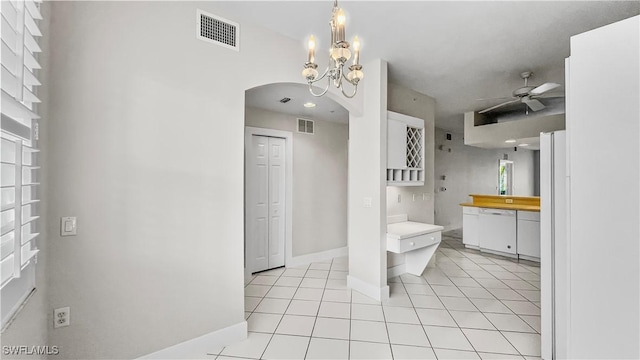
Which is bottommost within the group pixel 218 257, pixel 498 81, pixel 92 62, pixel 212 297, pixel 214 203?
pixel 212 297

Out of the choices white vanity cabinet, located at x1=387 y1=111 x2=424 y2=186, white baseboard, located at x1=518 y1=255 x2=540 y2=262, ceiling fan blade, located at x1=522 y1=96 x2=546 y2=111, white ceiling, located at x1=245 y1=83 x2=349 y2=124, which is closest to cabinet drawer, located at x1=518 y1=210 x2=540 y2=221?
white baseboard, located at x1=518 y1=255 x2=540 y2=262

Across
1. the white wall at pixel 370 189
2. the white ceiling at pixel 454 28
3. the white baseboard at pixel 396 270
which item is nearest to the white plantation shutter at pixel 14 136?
the white ceiling at pixel 454 28

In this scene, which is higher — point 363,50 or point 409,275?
point 363,50

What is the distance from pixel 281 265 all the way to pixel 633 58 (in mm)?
4024

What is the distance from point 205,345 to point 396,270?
2546 mm

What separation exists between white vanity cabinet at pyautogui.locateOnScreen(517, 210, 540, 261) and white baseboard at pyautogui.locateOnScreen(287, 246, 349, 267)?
2921 millimetres

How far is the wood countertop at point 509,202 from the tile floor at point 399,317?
3.74 ft

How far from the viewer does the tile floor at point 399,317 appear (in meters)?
2.04

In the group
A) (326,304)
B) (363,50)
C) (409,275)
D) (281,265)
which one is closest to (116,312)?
(326,304)

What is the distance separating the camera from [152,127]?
1.80 meters

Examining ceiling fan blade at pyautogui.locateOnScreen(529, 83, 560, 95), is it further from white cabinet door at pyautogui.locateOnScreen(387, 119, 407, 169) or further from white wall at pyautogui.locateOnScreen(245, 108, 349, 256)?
white wall at pyautogui.locateOnScreen(245, 108, 349, 256)

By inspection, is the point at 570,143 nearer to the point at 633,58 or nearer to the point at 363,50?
the point at 633,58

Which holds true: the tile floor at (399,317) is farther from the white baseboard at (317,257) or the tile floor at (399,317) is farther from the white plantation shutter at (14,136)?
the white plantation shutter at (14,136)

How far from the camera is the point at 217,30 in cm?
204
